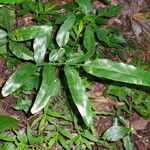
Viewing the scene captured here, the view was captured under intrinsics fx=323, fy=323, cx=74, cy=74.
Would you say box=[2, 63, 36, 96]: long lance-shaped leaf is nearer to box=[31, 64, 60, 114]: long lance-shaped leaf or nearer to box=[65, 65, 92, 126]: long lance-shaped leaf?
box=[31, 64, 60, 114]: long lance-shaped leaf

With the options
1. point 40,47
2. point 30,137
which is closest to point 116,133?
point 30,137

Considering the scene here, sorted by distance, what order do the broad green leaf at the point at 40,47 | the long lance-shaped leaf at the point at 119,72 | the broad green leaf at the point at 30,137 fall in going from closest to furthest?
the long lance-shaped leaf at the point at 119,72
the broad green leaf at the point at 40,47
the broad green leaf at the point at 30,137

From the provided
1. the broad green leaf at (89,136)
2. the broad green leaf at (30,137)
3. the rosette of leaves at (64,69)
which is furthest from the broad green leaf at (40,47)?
the broad green leaf at (89,136)

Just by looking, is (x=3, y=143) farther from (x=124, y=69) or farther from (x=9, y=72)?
(x=124, y=69)

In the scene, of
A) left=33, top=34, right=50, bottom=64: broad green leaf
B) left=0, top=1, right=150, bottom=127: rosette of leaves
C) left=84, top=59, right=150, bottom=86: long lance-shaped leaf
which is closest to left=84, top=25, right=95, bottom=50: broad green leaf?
left=0, top=1, right=150, bottom=127: rosette of leaves

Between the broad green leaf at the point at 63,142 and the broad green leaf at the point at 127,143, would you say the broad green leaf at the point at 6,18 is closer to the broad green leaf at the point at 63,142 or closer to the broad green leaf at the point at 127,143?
the broad green leaf at the point at 63,142

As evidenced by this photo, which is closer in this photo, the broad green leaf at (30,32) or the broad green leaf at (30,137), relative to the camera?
the broad green leaf at (30,32)
